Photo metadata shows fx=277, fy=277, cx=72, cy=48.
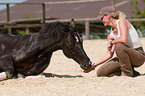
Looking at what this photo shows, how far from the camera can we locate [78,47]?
421 cm

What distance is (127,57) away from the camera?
409cm

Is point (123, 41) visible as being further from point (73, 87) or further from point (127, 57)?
point (73, 87)

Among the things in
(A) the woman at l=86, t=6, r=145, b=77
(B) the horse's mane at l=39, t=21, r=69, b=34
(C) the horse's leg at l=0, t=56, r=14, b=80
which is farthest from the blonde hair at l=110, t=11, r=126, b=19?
(C) the horse's leg at l=0, t=56, r=14, b=80

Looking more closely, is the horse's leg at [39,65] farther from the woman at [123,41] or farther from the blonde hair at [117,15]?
the blonde hair at [117,15]

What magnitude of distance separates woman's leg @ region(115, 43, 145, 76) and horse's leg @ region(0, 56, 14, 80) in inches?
63.1

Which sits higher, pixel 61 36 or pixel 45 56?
pixel 61 36

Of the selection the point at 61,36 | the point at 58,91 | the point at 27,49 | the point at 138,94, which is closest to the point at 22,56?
the point at 27,49

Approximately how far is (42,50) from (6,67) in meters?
0.60

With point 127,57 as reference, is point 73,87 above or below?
below

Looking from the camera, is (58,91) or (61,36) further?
(61,36)

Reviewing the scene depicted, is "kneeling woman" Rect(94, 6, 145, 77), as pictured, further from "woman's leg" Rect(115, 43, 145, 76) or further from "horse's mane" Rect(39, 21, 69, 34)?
"horse's mane" Rect(39, 21, 69, 34)

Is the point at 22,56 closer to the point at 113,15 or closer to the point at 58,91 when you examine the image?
the point at 58,91

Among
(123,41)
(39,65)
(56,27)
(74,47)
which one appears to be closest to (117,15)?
(123,41)

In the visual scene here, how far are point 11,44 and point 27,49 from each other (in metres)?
0.36
